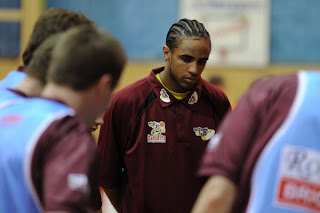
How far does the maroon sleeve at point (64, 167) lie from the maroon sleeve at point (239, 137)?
1.46ft

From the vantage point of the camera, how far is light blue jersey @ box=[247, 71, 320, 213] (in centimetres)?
186

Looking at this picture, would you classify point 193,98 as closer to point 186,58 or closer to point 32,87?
point 186,58

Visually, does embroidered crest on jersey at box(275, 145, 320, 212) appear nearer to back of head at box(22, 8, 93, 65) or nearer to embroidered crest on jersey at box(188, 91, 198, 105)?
back of head at box(22, 8, 93, 65)

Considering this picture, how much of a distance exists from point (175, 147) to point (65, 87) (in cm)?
165

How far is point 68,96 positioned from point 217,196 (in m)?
0.63

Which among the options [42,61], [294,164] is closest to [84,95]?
[42,61]

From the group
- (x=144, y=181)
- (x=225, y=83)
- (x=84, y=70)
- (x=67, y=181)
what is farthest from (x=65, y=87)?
(x=225, y=83)

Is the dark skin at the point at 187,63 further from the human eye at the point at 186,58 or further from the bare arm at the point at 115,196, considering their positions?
the bare arm at the point at 115,196

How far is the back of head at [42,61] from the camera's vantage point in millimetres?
2027

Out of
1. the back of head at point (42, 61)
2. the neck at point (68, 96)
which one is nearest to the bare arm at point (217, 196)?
the neck at point (68, 96)

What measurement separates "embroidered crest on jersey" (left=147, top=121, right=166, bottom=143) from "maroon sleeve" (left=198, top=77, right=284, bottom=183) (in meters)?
1.50

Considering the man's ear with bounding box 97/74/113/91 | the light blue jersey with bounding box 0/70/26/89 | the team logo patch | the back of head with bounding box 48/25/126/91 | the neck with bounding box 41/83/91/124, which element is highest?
the back of head with bounding box 48/25/126/91

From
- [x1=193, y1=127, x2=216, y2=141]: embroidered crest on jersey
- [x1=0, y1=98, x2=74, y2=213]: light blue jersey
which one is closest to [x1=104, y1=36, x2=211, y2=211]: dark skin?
[x1=193, y1=127, x2=216, y2=141]: embroidered crest on jersey

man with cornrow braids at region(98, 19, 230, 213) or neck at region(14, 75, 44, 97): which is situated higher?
neck at region(14, 75, 44, 97)
